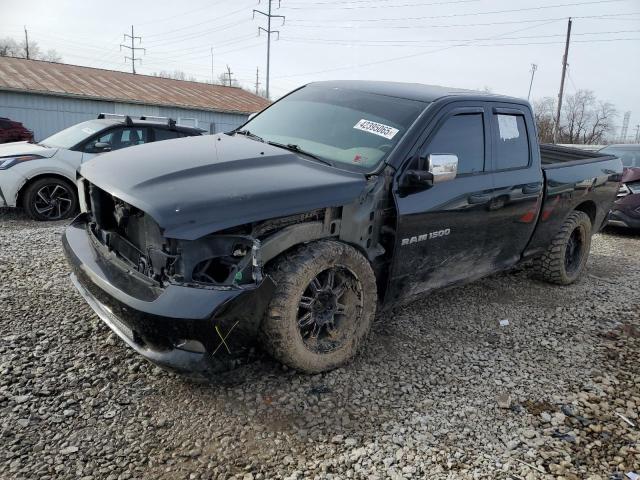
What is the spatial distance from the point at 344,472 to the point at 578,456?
51.1 inches

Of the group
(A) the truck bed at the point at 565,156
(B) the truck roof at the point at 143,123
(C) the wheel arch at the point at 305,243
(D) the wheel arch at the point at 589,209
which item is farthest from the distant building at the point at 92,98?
(C) the wheel arch at the point at 305,243

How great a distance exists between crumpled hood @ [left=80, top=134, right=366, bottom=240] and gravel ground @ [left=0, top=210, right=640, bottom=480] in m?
0.90

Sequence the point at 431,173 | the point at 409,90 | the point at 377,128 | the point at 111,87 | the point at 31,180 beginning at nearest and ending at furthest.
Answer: the point at 431,173 → the point at 377,128 → the point at 409,90 → the point at 31,180 → the point at 111,87

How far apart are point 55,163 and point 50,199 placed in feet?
1.75

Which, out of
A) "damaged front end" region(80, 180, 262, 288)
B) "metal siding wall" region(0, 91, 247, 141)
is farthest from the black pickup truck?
"metal siding wall" region(0, 91, 247, 141)

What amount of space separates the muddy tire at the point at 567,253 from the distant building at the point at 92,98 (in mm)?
13018

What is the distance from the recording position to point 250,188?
106 inches

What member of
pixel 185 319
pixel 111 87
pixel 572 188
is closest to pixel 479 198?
pixel 572 188

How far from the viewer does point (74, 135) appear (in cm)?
779

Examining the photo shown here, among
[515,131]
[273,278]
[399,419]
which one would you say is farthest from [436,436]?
[515,131]

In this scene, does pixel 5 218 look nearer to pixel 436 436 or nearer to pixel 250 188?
pixel 250 188

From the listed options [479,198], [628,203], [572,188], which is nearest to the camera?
[479,198]

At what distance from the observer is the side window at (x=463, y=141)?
3564mm

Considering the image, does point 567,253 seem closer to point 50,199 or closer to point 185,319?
point 185,319
